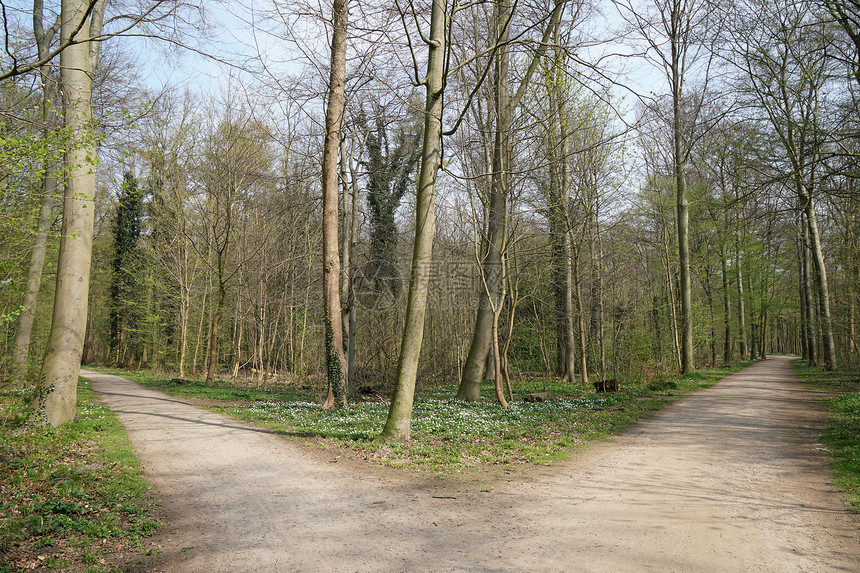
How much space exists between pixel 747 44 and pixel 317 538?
17844 mm

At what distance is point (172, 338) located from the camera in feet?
110

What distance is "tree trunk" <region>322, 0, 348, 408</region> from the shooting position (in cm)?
1314

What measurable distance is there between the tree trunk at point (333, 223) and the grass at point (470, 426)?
3.15 ft

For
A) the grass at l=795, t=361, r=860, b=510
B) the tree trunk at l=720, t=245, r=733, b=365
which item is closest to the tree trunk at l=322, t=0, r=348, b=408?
the grass at l=795, t=361, r=860, b=510

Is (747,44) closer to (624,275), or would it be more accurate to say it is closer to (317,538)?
(624,275)

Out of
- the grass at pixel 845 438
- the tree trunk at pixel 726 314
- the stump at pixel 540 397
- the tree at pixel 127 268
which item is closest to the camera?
the grass at pixel 845 438

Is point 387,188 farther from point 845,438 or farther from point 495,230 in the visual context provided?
point 845,438

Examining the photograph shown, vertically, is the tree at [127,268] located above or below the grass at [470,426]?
above

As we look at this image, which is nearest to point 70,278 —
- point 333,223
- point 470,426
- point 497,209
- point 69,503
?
point 333,223

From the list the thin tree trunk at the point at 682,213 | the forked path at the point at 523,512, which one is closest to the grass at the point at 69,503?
the forked path at the point at 523,512

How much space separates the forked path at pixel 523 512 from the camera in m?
4.09

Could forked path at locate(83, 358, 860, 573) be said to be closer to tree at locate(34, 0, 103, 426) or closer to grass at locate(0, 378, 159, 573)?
grass at locate(0, 378, 159, 573)

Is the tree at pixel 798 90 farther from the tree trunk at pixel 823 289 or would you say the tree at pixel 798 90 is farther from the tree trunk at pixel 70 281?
the tree trunk at pixel 70 281

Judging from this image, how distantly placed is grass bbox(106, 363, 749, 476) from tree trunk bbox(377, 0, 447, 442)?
23.7 inches
